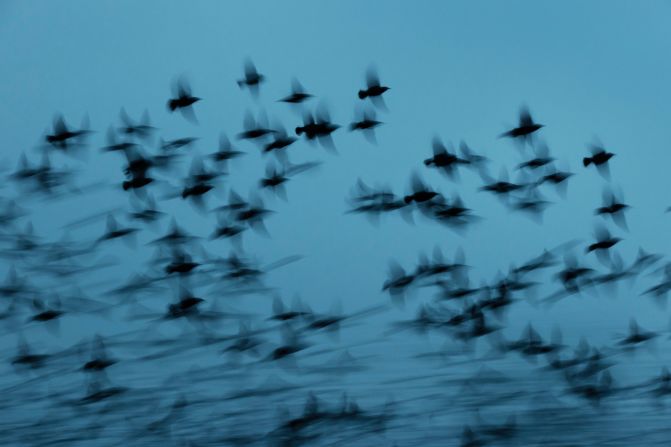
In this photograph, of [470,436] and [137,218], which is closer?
[470,436]

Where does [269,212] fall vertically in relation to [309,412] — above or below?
above

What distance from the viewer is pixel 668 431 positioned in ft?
26.8

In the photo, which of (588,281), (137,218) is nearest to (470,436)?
(588,281)

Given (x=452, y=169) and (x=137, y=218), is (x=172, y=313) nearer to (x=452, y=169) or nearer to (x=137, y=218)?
(x=137, y=218)

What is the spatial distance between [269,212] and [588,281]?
2.15 metres

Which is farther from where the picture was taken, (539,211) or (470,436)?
(539,211)

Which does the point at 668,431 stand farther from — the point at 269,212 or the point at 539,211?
the point at 269,212

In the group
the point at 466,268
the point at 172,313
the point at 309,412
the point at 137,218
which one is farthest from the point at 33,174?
the point at 466,268

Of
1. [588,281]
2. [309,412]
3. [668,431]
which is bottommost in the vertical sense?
[668,431]

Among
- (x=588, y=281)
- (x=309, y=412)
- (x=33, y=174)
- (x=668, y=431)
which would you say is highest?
(x=33, y=174)

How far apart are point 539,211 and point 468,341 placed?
1.02 metres

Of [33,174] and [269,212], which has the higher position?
[33,174]

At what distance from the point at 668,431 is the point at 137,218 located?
12.2 feet

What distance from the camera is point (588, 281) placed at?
8289mm
